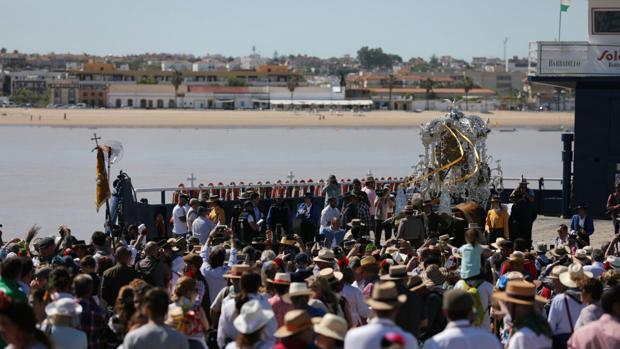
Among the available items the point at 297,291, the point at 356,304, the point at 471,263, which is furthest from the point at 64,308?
the point at 471,263

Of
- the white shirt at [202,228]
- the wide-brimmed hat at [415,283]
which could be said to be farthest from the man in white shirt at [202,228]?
Result: the wide-brimmed hat at [415,283]

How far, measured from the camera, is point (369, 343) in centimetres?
777

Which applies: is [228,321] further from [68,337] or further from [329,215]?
[329,215]

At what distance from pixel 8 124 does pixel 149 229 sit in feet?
387

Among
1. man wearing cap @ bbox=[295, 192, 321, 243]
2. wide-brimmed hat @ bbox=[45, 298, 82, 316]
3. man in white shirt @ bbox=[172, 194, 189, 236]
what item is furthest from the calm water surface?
wide-brimmed hat @ bbox=[45, 298, 82, 316]

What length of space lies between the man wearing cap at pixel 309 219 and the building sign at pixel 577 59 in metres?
7.16

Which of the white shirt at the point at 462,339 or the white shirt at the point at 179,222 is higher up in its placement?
the white shirt at the point at 462,339

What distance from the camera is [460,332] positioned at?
809 cm

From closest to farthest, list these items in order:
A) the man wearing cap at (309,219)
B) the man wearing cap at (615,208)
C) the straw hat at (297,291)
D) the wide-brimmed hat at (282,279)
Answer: the straw hat at (297,291) → the wide-brimmed hat at (282,279) → the man wearing cap at (309,219) → the man wearing cap at (615,208)

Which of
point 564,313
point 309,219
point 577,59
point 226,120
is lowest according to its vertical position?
point 226,120

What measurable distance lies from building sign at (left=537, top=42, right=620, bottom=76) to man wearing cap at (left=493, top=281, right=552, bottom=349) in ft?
61.7

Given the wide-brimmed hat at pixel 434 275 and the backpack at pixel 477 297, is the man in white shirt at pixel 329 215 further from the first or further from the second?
the backpack at pixel 477 297

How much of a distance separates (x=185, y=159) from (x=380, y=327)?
6808cm

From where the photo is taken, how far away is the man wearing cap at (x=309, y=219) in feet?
70.2
